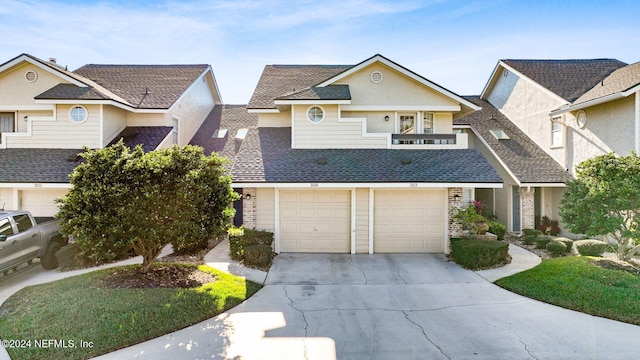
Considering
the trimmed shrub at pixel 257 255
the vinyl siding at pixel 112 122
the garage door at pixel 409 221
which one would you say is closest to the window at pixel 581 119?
the garage door at pixel 409 221

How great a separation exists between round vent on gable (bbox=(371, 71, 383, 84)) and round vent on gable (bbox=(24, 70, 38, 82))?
47.6 feet

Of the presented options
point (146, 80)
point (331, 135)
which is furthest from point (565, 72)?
point (146, 80)

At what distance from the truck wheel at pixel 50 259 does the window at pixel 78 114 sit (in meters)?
5.79

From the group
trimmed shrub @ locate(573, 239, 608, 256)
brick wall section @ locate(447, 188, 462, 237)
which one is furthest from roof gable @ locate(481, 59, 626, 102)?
brick wall section @ locate(447, 188, 462, 237)

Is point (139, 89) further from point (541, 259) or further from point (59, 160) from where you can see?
point (541, 259)

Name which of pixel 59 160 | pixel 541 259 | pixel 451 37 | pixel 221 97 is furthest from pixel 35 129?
pixel 541 259

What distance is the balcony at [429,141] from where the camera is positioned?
14281 mm

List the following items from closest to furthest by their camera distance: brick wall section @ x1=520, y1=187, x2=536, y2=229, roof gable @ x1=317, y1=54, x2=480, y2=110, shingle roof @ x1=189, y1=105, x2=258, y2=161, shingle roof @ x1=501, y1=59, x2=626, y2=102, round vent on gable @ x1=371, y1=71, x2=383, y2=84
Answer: roof gable @ x1=317, y1=54, x2=480, y2=110 → round vent on gable @ x1=371, y1=71, x2=383, y2=84 → brick wall section @ x1=520, y1=187, x2=536, y2=229 → shingle roof @ x1=501, y1=59, x2=626, y2=102 → shingle roof @ x1=189, y1=105, x2=258, y2=161

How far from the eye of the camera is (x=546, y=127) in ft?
57.6

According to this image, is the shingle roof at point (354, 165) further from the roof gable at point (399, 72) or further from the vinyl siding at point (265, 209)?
the roof gable at point (399, 72)

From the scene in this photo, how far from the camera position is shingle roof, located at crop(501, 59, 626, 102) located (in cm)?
1694

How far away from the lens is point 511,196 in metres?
16.4

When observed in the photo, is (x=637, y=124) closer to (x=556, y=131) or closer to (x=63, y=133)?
(x=556, y=131)

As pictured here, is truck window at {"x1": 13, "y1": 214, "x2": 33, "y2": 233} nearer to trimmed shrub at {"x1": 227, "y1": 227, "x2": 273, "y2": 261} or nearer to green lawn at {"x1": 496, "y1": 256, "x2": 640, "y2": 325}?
trimmed shrub at {"x1": 227, "y1": 227, "x2": 273, "y2": 261}
